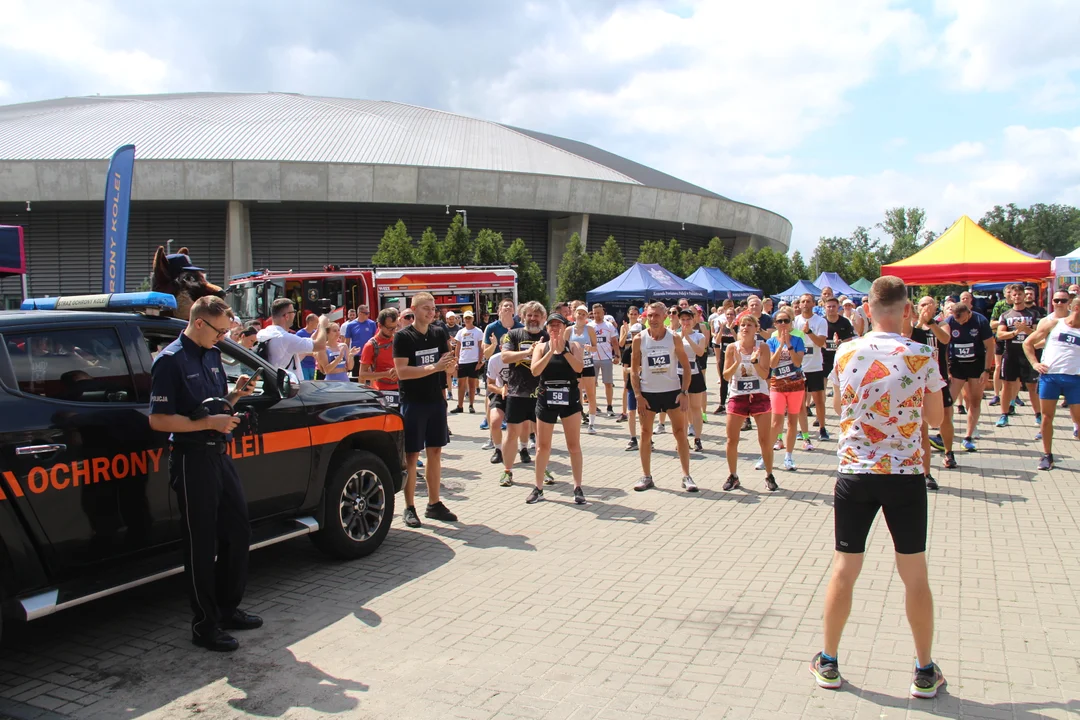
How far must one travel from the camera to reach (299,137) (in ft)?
162

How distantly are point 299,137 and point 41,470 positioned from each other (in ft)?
162

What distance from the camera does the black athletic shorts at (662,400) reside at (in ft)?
25.9

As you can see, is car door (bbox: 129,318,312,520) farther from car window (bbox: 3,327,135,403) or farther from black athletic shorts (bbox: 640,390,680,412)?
black athletic shorts (bbox: 640,390,680,412)

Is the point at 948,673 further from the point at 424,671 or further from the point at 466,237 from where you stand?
the point at 466,237

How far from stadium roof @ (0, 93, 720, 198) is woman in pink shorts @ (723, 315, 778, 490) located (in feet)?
126

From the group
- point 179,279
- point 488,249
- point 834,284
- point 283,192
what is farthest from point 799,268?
point 179,279

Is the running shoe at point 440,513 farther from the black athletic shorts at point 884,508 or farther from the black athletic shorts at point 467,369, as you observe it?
the black athletic shorts at point 467,369

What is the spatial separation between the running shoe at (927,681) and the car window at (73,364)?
4.32 m

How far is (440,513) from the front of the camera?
698 centimetres

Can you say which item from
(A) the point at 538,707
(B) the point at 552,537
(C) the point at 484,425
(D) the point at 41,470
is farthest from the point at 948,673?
(C) the point at 484,425

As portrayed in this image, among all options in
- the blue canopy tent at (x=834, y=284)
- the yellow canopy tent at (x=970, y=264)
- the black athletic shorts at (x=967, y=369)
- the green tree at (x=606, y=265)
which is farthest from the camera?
the green tree at (x=606, y=265)

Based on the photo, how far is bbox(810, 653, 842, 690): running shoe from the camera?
3.63 metres

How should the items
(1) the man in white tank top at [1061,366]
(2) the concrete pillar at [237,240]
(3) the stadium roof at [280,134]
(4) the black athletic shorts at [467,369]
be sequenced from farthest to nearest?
(3) the stadium roof at [280,134], (2) the concrete pillar at [237,240], (4) the black athletic shorts at [467,369], (1) the man in white tank top at [1061,366]

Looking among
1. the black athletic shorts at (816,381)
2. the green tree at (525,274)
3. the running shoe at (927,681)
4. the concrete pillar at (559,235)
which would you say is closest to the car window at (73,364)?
the running shoe at (927,681)
